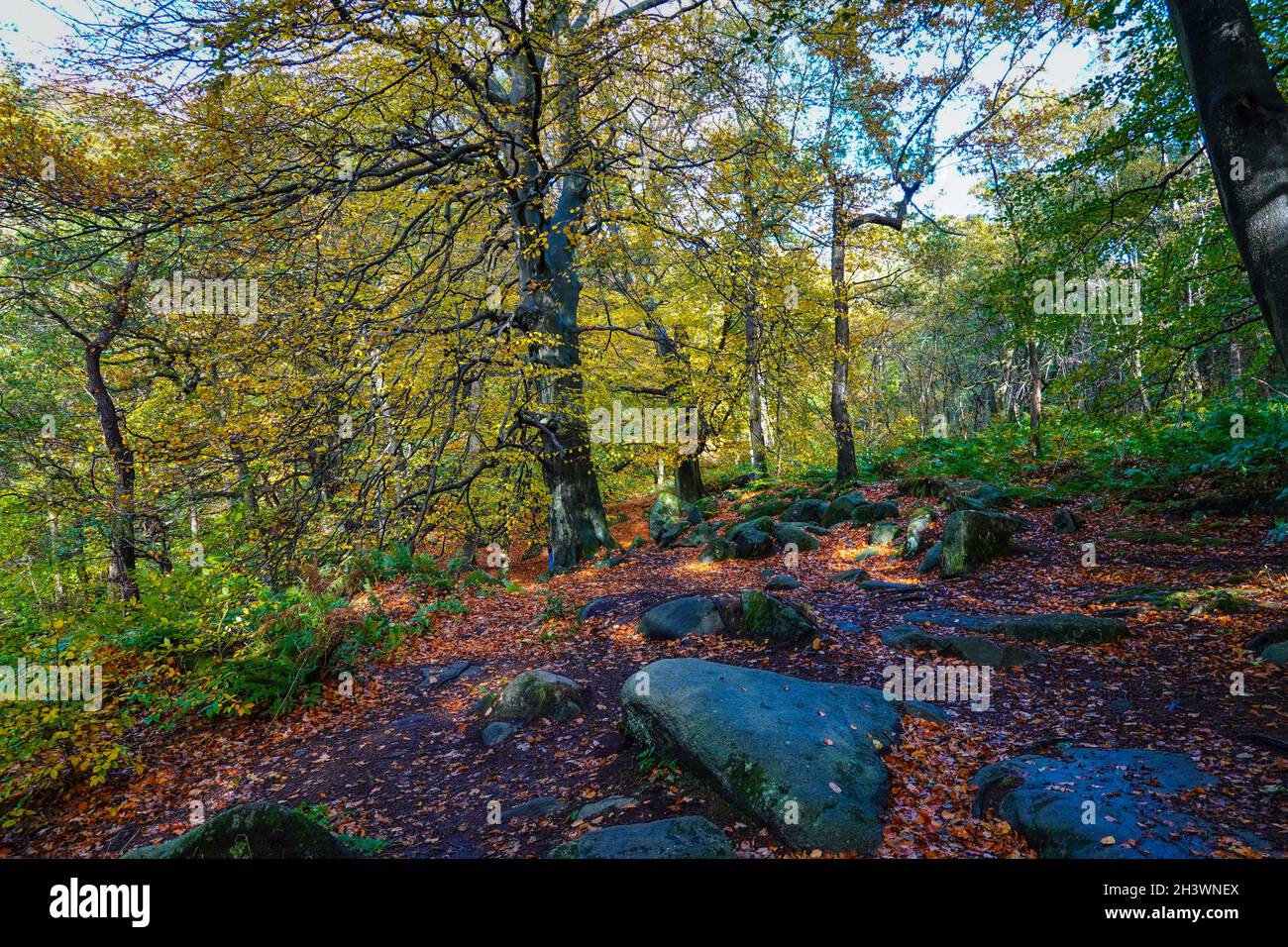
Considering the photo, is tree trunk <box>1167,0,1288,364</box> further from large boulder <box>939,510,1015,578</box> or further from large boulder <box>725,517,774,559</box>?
large boulder <box>725,517,774,559</box>

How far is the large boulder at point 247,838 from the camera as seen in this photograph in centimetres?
300

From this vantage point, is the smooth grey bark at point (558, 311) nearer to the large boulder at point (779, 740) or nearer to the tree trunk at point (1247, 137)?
the large boulder at point (779, 740)

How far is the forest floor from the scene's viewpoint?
3618 mm

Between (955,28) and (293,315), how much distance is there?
1444 centimetres

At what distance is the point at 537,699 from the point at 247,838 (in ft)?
9.56

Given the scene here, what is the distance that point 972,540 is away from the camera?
27.1 feet

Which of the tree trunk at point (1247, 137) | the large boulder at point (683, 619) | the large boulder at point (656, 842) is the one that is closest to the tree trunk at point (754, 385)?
the large boulder at point (683, 619)

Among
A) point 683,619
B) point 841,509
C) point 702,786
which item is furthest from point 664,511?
point 702,786

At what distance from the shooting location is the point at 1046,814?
121 inches

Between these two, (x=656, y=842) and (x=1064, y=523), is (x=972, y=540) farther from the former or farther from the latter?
(x=656, y=842)

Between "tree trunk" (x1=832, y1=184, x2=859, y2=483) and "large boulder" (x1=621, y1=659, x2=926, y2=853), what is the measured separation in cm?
826

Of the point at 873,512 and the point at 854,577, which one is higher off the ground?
the point at 873,512
